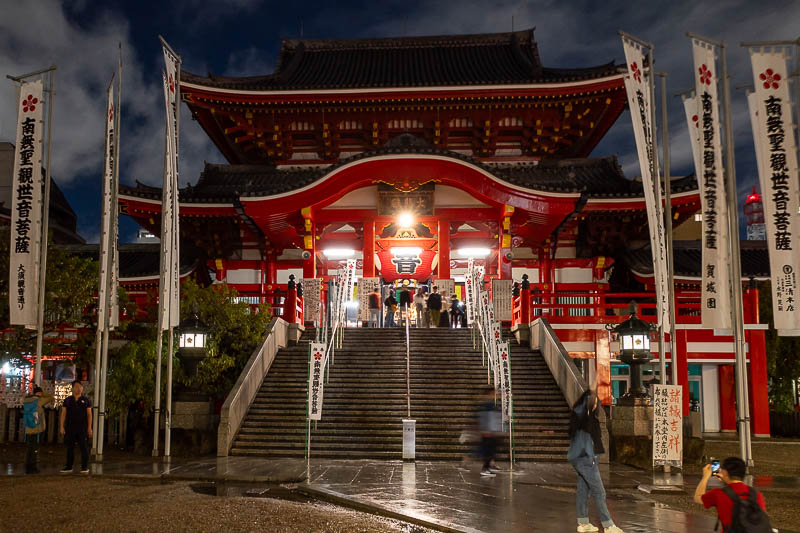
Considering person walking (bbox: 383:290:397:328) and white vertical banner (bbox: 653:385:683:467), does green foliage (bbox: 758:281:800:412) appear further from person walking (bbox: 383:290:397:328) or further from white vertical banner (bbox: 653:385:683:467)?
white vertical banner (bbox: 653:385:683:467)

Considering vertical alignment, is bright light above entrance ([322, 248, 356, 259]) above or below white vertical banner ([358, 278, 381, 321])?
above

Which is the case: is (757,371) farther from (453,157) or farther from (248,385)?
(248,385)

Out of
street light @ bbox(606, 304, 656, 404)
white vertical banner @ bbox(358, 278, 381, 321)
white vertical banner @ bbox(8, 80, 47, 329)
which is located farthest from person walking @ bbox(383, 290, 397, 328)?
white vertical banner @ bbox(8, 80, 47, 329)

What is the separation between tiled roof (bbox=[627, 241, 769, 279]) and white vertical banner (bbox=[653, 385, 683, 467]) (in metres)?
8.92

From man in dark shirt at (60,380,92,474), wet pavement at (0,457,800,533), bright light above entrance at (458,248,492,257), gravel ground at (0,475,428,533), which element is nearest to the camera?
gravel ground at (0,475,428,533)

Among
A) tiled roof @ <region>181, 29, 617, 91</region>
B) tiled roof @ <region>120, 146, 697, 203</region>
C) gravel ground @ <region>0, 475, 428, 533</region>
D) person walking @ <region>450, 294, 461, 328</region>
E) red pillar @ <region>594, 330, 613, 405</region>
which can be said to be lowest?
gravel ground @ <region>0, 475, 428, 533</region>

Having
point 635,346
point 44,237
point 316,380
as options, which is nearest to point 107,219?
point 44,237

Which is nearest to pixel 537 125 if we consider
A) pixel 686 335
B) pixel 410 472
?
pixel 686 335

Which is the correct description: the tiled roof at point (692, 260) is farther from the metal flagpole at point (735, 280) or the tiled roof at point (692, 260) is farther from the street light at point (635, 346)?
the metal flagpole at point (735, 280)

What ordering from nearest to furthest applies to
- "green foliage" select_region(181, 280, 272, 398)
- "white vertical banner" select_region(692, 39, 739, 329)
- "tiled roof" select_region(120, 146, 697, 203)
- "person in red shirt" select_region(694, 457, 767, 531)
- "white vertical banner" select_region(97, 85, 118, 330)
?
1. "person in red shirt" select_region(694, 457, 767, 531)
2. "white vertical banner" select_region(692, 39, 739, 329)
3. "white vertical banner" select_region(97, 85, 118, 330)
4. "green foliage" select_region(181, 280, 272, 398)
5. "tiled roof" select_region(120, 146, 697, 203)

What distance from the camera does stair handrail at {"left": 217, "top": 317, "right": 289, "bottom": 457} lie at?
12.4 meters

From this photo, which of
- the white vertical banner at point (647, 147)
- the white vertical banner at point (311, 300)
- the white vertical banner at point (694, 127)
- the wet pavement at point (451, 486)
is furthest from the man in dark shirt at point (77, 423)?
the white vertical banner at point (694, 127)

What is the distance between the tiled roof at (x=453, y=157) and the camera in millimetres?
18594

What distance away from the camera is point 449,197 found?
20062 millimetres
